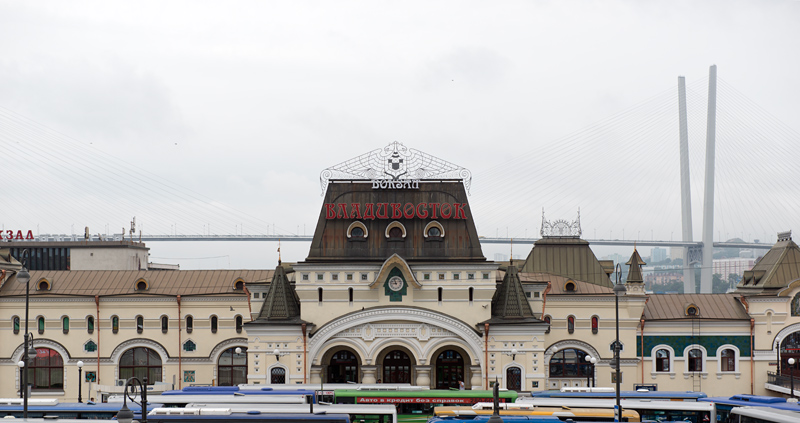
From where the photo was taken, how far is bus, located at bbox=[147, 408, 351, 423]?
37500mm

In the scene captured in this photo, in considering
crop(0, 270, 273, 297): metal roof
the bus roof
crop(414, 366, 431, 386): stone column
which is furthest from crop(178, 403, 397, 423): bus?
crop(0, 270, 273, 297): metal roof

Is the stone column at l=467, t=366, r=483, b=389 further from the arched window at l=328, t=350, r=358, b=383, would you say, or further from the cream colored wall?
the cream colored wall

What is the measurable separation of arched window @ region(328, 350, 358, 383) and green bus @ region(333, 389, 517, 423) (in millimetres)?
13690

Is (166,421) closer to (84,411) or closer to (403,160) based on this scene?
(84,411)

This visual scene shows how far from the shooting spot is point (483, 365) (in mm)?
58469

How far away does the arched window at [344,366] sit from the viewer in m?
60.0

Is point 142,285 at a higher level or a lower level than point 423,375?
higher

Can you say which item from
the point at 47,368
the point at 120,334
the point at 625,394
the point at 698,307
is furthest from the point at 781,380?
the point at 47,368

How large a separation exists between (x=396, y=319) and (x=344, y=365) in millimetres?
4895

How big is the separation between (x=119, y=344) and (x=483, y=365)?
26.6m

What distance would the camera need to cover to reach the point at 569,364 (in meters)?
64.5

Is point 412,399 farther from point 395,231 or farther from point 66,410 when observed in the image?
point 395,231

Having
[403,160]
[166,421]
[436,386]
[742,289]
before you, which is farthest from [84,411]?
[742,289]

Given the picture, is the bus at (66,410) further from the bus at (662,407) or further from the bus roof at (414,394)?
the bus at (662,407)
